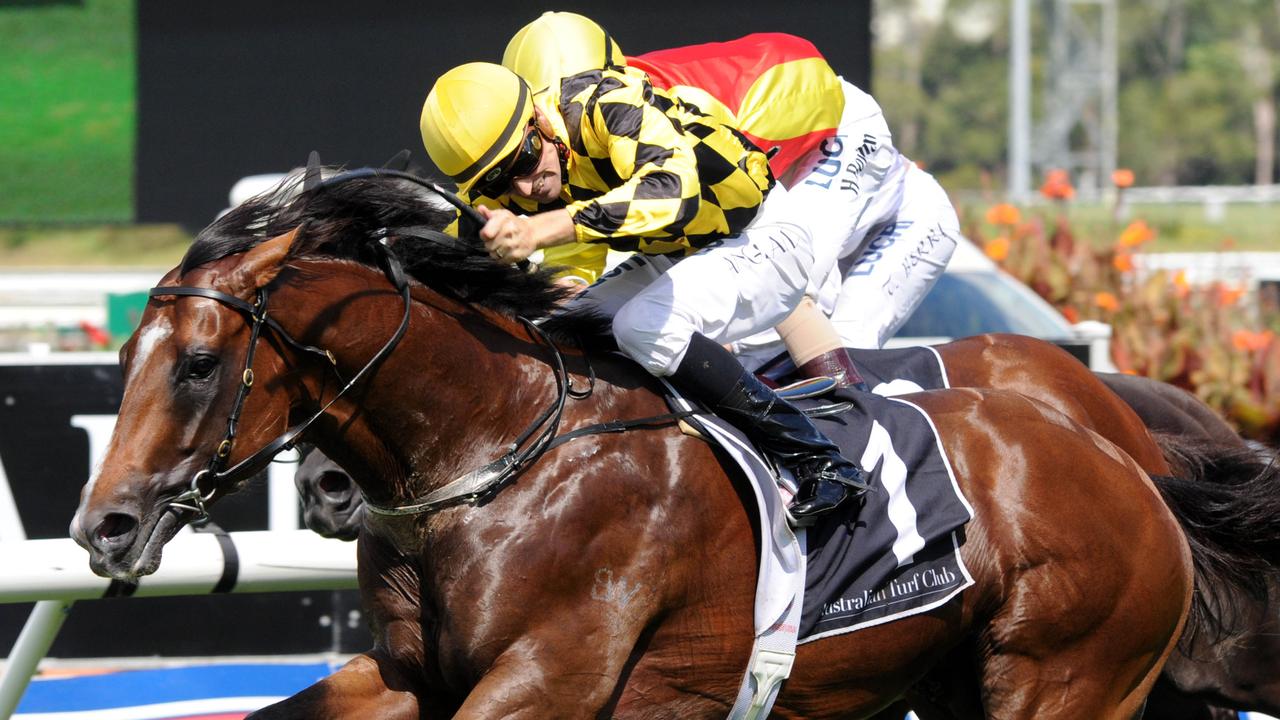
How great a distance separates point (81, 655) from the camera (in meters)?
5.63

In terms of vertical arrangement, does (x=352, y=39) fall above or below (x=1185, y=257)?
above

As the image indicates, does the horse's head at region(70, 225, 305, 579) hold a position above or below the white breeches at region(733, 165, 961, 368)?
above

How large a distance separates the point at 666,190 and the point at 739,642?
0.92 m

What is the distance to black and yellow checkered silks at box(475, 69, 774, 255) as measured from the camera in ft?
9.76

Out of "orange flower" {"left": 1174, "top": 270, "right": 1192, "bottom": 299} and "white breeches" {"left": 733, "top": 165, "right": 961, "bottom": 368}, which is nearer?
"white breeches" {"left": 733, "top": 165, "right": 961, "bottom": 368}

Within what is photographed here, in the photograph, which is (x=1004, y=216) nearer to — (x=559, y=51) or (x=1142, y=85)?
(x=559, y=51)

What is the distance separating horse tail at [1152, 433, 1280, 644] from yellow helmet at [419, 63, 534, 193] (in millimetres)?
1844

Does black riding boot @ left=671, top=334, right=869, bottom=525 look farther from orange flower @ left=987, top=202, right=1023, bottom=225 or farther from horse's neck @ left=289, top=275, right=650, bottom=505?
orange flower @ left=987, top=202, right=1023, bottom=225

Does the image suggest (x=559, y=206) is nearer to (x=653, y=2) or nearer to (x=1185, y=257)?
(x=653, y=2)

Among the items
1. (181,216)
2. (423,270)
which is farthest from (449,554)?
(181,216)

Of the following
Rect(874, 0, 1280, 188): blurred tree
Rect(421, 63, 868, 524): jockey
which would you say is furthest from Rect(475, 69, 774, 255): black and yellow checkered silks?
Rect(874, 0, 1280, 188): blurred tree

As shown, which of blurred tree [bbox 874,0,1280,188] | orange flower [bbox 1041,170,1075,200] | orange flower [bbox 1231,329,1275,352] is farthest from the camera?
blurred tree [bbox 874,0,1280,188]

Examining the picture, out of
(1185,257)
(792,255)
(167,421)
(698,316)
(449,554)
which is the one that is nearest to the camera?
(167,421)

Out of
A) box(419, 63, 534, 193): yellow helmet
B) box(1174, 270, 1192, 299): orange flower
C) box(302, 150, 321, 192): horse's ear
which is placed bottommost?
box(1174, 270, 1192, 299): orange flower
